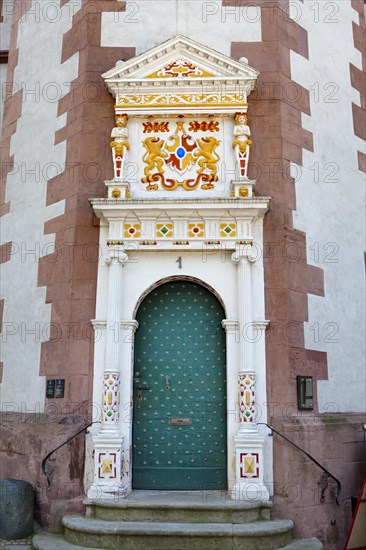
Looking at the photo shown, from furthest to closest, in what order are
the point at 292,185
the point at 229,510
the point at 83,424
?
the point at 292,185, the point at 83,424, the point at 229,510

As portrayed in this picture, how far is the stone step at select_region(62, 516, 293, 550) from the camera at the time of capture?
6441 mm

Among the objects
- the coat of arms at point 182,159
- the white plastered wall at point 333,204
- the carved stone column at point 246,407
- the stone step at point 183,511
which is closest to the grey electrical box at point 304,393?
the white plastered wall at point 333,204

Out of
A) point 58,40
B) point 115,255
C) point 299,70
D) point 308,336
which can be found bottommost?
point 308,336

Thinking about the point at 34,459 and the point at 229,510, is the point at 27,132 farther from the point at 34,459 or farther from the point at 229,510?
the point at 229,510

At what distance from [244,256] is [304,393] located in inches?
76.7

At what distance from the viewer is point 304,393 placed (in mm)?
7727

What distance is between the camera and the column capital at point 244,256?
7.89m

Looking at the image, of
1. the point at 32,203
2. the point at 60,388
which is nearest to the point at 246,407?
the point at 60,388

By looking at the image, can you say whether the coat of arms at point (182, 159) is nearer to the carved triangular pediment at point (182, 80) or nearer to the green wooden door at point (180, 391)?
the carved triangular pediment at point (182, 80)

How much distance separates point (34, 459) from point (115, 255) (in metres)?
2.86

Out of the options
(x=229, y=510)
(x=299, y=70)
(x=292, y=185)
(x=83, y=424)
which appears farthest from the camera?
(x=299, y=70)

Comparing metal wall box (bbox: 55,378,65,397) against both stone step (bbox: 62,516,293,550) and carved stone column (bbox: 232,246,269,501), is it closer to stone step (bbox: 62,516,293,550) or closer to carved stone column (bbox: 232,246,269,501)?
stone step (bbox: 62,516,293,550)

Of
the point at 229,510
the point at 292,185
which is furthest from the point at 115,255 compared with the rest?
the point at 229,510

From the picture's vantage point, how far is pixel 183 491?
24.9 ft
